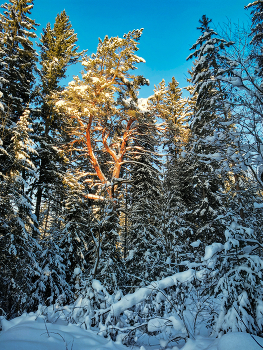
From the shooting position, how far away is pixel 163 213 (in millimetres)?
10727

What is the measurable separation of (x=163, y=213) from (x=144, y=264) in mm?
2974

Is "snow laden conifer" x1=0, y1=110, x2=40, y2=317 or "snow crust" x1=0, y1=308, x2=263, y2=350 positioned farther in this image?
"snow laden conifer" x1=0, y1=110, x2=40, y2=317

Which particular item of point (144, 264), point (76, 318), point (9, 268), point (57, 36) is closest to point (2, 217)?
point (9, 268)

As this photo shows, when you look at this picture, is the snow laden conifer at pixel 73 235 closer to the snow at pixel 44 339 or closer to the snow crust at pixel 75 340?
the snow crust at pixel 75 340

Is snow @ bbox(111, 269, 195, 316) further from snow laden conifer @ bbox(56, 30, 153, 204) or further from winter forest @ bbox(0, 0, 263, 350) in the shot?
snow laden conifer @ bbox(56, 30, 153, 204)

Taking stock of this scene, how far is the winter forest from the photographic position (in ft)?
13.1

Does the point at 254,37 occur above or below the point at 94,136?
above

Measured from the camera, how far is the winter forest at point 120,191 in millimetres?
3982

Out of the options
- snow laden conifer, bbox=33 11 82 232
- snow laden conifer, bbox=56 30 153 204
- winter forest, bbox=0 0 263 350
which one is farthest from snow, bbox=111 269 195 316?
snow laden conifer, bbox=33 11 82 232

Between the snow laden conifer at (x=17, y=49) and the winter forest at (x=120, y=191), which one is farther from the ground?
the snow laden conifer at (x=17, y=49)

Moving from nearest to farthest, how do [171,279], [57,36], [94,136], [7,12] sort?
1. [171,279]
2. [7,12]
3. [94,136]
4. [57,36]

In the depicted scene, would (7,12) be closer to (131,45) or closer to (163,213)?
(131,45)

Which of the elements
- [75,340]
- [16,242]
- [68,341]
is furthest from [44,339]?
[16,242]

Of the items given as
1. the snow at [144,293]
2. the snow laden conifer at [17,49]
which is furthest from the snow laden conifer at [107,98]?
the snow at [144,293]
